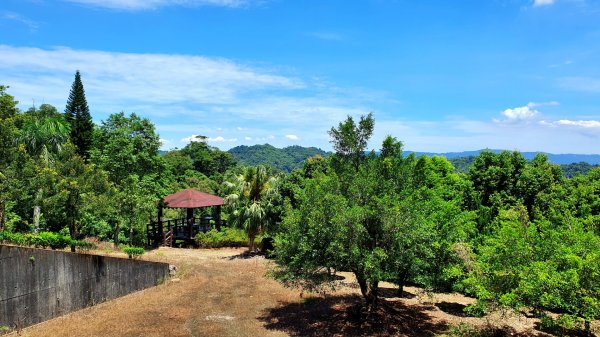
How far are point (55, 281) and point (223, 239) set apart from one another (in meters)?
14.6

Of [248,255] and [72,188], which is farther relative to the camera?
[248,255]

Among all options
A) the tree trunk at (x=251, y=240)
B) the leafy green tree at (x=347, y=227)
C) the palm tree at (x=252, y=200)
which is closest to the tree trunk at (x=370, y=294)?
the leafy green tree at (x=347, y=227)

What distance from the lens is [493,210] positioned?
21.0 meters

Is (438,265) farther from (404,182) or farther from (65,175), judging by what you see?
(65,175)

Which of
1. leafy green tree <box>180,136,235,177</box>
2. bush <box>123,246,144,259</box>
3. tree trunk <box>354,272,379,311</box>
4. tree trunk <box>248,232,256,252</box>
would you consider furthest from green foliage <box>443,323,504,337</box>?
leafy green tree <box>180,136,235,177</box>

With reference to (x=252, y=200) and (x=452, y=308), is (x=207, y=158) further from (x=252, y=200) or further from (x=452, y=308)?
(x=452, y=308)

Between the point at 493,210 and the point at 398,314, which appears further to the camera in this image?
the point at 493,210

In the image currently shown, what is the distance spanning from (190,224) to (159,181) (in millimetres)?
4355

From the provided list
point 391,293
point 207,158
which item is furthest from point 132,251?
point 207,158

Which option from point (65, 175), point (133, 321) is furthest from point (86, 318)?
point (65, 175)

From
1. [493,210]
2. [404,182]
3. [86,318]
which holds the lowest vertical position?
[86,318]

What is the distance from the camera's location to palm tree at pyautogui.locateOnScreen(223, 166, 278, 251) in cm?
2441

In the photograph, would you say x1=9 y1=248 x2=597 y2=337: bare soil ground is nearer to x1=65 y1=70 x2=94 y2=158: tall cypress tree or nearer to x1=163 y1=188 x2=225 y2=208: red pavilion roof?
x1=163 y1=188 x2=225 y2=208: red pavilion roof

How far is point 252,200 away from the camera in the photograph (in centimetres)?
2606
